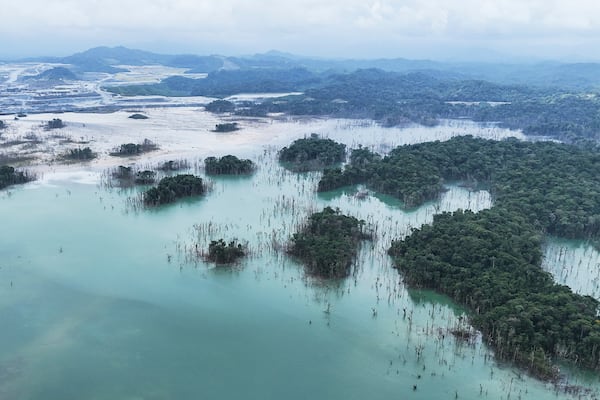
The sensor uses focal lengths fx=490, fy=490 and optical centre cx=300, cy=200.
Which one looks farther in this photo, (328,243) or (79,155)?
(79,155)

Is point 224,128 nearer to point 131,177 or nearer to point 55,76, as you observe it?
point 131,177

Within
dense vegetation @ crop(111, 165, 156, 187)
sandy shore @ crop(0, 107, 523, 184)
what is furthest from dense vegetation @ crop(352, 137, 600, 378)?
sandy shore @ crop(0, 107, 523, 184)

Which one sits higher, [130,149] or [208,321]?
[130,149]

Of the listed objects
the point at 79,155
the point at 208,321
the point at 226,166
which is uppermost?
the point at 79,155

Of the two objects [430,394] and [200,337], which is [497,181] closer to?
[430,394]

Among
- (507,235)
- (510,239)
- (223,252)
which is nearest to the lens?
(510,239)

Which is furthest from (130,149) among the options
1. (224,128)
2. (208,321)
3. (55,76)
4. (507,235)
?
(55,76)

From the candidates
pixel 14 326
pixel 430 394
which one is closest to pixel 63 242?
pixel 14 326

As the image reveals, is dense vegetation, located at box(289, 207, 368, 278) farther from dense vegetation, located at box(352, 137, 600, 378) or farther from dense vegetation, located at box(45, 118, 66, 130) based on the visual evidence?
dense vegetation, located at box(45, 118, 66, 130)
